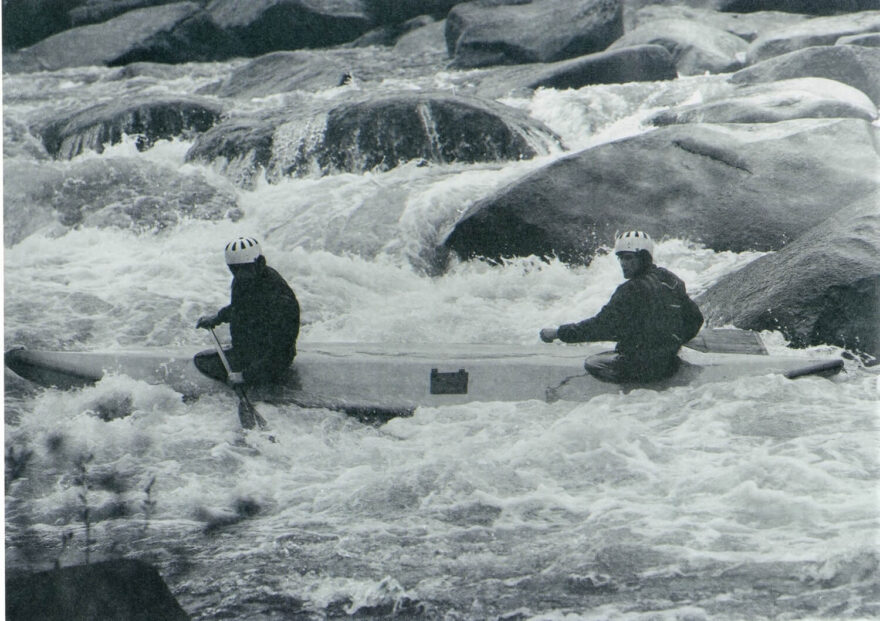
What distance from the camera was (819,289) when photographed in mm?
3762

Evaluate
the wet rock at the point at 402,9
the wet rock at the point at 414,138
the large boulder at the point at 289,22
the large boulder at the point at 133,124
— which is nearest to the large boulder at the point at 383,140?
the wet rock at the point at 414,138

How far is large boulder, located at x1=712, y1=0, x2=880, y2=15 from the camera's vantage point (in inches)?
207

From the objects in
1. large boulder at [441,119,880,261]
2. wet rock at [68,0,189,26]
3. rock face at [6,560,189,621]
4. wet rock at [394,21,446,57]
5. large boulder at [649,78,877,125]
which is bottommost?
rock face at [6,560,189,621]

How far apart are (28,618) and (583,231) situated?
2.90 metres

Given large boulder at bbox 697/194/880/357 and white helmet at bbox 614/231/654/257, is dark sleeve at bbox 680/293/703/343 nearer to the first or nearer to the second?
white helmet at bbox 614/231/654/257

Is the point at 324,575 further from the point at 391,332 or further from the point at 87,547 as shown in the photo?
the point at 391,332

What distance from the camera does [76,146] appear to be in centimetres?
691

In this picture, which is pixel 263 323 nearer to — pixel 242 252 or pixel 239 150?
pixel 242 252

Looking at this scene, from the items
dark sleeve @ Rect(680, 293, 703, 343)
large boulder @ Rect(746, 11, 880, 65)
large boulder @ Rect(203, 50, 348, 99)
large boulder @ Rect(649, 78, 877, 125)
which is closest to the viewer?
dark sleeve @ Rect(680, 293, 703, 343)

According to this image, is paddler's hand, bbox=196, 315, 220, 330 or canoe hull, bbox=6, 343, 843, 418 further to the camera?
paddler's hand, bbox=196, 315, 220, 330

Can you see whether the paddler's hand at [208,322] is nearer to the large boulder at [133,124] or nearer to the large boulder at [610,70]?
the large boulder at [133,124]

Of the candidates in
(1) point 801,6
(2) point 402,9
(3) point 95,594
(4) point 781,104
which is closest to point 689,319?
(3) point 95,594

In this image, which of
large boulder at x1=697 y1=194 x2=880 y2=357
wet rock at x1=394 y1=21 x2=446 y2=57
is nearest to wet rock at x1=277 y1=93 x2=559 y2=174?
large boulder at x1=697 y1=194 x2=880 y2=357

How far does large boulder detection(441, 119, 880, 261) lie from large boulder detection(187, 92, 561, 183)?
131 centimetres
